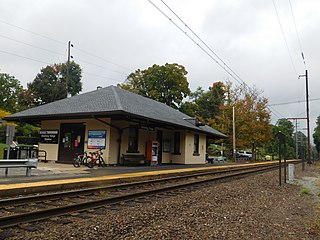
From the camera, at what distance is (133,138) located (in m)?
19.8

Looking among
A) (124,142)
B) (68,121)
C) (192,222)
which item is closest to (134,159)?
(124,142)

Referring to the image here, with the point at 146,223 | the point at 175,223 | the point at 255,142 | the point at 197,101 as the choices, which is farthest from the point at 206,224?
the point at 197,101

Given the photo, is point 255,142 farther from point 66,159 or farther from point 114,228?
point 114,228

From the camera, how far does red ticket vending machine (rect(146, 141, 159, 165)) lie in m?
20.7

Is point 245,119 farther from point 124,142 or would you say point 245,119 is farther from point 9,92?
→ point 9,92

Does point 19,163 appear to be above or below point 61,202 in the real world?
above

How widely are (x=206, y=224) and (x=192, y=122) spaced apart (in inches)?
826

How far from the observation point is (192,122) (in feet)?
87.0

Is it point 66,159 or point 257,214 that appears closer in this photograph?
point 257,214

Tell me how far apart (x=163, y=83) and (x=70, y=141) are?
35.0 meters

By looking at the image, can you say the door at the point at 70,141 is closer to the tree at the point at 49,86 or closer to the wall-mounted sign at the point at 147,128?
the wall-mounted sign at the point at 147,128

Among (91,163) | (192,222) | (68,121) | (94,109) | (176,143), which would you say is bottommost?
(192,222)

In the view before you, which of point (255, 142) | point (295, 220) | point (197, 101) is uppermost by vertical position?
point (197, 101)

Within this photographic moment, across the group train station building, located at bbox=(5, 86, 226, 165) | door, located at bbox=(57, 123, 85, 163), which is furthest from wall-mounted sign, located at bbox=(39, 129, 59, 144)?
door, located at bbox=(57, 123, 85, 163)
